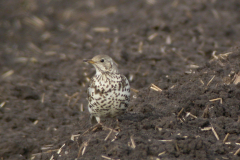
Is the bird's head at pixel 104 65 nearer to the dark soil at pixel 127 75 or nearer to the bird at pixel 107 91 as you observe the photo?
the bird at pixel 107 91

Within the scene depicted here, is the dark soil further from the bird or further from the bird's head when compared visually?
the bird's head

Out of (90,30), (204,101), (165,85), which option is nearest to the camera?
(204,101)

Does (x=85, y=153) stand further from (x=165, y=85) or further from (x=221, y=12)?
(x=221, y=12)

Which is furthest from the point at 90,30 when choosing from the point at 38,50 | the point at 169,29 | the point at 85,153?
the point at 85,153

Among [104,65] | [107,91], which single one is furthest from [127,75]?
[107,91]

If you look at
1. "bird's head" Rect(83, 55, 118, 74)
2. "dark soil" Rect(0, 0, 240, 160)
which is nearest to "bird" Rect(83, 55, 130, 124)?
"bird's head" Rect(83, 55, 118, 74)
